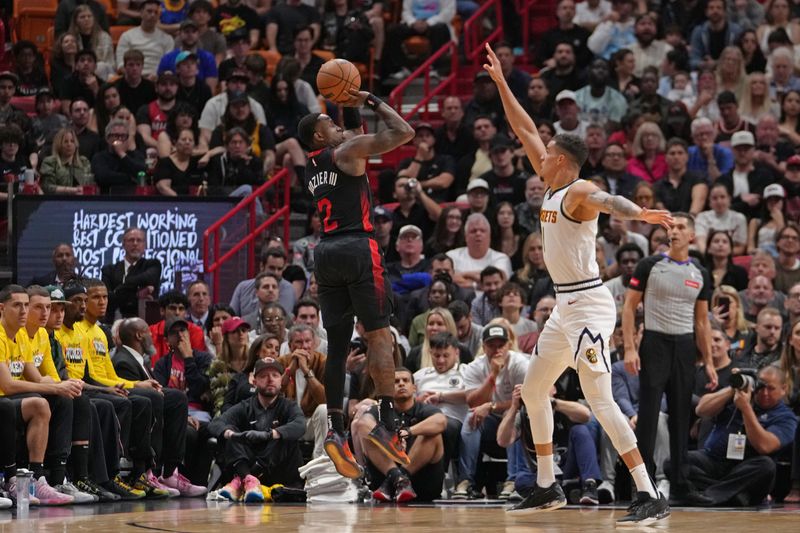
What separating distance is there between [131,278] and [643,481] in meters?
7.25

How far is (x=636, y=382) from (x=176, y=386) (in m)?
4.46

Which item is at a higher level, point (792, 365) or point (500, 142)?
point (500, 142)

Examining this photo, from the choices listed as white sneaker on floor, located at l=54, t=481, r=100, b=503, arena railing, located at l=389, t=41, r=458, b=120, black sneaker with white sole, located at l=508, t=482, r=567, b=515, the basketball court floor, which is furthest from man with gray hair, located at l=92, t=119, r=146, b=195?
black sneaker with white sole, located at l=508, t=482, r=567, b=515

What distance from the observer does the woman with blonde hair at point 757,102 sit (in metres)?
19.0

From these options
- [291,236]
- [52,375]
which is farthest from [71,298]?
[291,236]

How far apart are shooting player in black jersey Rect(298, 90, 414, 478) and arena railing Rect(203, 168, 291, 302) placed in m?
6.07

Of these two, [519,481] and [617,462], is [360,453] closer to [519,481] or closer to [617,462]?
[519,481]

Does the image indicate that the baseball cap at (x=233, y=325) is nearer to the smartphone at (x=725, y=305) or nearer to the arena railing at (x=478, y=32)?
the smartphone at (x=725, y=305)

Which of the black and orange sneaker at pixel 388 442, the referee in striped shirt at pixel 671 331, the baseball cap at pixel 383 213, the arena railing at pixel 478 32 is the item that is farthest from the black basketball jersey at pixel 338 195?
the arena railing at pixel 478 32

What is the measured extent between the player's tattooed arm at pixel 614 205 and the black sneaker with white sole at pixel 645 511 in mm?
1956

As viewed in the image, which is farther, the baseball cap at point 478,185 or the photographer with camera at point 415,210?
the photographer with camera at point 415,210

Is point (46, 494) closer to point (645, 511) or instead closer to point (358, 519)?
point (358, 519)

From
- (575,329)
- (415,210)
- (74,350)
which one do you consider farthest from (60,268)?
(575,329)

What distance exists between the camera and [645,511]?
32.0 ft
